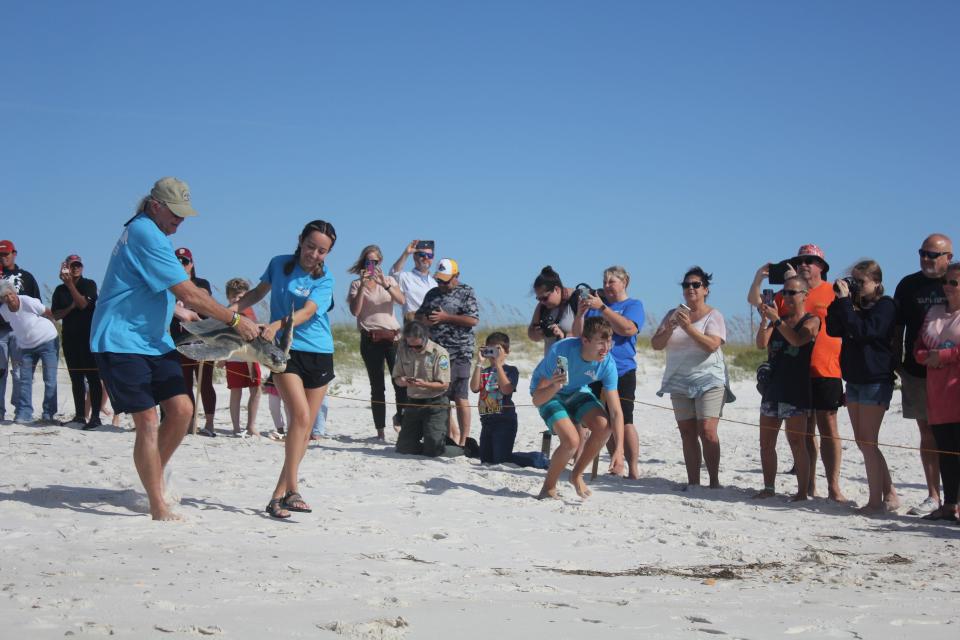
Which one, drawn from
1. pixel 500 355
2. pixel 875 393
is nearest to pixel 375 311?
pixel 500 355

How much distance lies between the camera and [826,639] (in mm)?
3641

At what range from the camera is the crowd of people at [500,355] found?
5305 millimetres

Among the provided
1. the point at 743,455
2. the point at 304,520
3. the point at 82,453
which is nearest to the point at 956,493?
the point at 743,455

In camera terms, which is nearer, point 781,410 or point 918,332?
point 918,332

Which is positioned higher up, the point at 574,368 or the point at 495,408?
the point at 574,368

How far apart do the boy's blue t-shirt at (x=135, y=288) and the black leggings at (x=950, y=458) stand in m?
4.88

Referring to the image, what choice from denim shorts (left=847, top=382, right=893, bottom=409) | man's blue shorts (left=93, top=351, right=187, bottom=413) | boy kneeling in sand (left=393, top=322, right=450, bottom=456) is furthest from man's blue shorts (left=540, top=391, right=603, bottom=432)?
man's blue shorts (left=93, top=351, right=187, bottom=413)

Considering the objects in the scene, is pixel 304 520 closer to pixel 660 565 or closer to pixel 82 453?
pixel 660 565

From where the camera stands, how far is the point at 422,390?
8805 millimetres

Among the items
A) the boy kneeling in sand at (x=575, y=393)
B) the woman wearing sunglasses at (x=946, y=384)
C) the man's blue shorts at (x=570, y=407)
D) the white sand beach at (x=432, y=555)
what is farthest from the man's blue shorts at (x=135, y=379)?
the woman wearing sunglasses at (x=946, y=384)

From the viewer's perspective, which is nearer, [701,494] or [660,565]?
[660,565]

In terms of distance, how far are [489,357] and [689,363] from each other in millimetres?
1786

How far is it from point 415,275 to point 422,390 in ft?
5.22

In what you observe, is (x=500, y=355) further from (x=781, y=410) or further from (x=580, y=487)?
(x=781, y=410)
